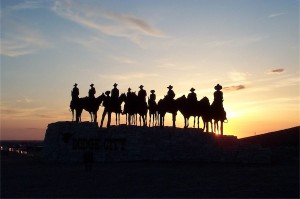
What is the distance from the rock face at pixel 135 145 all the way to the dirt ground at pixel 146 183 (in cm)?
537

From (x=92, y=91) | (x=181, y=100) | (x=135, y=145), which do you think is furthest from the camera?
(x=181, y=100)

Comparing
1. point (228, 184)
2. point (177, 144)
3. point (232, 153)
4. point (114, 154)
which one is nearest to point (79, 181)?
point (228, 184)

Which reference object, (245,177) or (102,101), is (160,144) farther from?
(245,177)

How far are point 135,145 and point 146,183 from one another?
1066 cm

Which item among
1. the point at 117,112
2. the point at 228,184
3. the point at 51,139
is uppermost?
the point at 117,112

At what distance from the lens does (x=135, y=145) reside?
2722cm

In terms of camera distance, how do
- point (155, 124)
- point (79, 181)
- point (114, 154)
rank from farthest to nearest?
point (155, 124), point (114, 154), point (79, 181)

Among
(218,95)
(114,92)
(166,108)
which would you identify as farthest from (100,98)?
(218,95)

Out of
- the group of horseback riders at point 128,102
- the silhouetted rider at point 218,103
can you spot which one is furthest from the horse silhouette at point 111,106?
the silhouetted rider at point 218,103

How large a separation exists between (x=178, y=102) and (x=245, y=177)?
36.3ft

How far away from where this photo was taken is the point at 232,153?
91.5ft

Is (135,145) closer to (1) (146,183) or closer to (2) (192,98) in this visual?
(2) (192,98)

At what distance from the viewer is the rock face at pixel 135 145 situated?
2705 cm

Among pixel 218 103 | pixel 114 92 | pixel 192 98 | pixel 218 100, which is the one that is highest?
pixel 114 92
